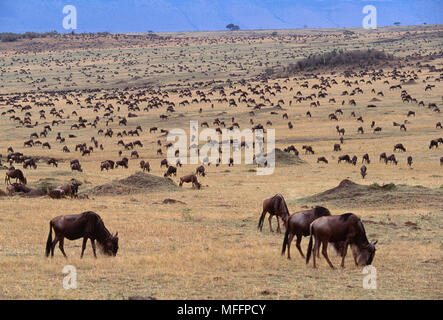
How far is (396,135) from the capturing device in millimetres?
54219

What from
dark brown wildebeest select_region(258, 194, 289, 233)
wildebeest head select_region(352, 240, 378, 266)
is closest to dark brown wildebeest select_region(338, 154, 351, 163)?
dark brown wildebeest select_region(258, 194, 289, 233)

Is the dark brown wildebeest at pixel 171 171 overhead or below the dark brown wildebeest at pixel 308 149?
below

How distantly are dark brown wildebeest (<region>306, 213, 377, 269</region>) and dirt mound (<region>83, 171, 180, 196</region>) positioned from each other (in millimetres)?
18762

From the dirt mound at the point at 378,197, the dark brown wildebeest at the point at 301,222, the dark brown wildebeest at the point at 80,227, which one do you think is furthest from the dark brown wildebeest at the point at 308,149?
the dark brown wildebeest at the point at 80,227

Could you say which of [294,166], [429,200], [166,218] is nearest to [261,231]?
[166,218]

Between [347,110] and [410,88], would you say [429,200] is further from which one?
[410,88]

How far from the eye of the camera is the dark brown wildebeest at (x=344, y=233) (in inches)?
585

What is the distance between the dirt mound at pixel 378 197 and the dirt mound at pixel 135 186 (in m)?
8.28

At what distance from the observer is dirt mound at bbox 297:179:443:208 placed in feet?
87.2

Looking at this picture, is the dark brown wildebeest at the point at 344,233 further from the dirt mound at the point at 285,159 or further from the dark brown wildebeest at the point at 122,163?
the dark brown wildebeest at the point at 122,163

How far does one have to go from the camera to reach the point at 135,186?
110ft

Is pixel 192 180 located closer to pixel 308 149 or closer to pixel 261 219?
pixel 261 219

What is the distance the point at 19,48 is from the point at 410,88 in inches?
4554
